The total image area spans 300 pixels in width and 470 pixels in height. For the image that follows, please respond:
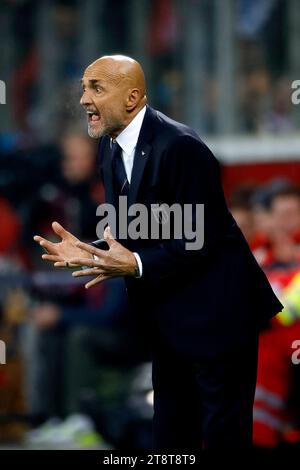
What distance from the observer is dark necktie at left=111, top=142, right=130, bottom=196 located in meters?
5.69

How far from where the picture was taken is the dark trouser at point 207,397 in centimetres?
569

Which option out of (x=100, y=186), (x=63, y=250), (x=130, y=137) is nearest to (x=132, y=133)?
(x=130, y=137)

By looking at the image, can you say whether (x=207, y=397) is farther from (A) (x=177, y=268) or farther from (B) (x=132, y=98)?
(B) (x=132, y=98)

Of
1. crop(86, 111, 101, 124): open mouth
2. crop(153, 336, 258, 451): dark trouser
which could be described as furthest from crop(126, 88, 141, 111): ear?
crop(153, 336, 258, 451): dark trouser

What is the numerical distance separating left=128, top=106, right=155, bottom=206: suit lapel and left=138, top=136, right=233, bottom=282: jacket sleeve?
0.08 metres

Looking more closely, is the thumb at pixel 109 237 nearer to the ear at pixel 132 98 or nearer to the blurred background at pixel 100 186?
the ear at pixel 132 98

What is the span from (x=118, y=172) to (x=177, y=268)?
417 mm

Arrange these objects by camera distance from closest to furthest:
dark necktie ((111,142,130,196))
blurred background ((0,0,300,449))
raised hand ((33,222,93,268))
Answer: raised hand ((33,222,93,268))
dark necktie ((111,142,130,196))
blurred background ((0,0,300,449))

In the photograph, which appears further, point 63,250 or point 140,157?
point 140,157

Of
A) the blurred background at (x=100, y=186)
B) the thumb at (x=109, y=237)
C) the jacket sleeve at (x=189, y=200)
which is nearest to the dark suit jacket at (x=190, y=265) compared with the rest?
the jacket sleeve at (x=189, y=200)

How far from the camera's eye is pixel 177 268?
220 inches

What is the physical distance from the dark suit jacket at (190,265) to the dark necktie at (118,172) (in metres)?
0.02

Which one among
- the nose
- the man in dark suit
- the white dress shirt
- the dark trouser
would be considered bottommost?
the dark trouser

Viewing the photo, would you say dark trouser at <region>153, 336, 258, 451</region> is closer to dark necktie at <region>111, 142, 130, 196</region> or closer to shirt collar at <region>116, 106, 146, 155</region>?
dark necktie at <region>111, 142, 130, 196</region>
